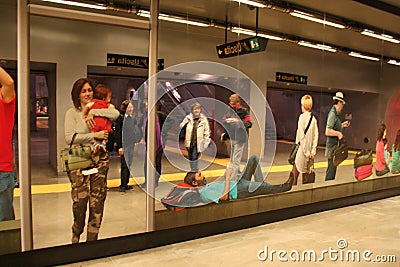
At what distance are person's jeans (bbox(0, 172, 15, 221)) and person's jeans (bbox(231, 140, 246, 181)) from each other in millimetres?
2653

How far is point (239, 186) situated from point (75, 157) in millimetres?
2242

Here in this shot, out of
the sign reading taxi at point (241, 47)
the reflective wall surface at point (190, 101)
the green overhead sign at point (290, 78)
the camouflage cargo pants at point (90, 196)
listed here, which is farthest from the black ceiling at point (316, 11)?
the camouflage cargo pants at point (90, 196)

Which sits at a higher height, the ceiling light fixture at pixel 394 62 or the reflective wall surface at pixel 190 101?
the ceiling light fixture at pixel 394 62

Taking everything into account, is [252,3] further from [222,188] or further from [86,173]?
[86,173]

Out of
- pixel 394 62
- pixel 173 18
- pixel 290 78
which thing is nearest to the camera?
pixel 173 18

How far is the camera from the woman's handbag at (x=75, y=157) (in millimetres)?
3561

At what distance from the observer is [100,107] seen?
373 centimetres

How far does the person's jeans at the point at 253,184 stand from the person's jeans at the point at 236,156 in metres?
0.11

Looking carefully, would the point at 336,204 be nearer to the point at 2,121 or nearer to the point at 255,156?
the point at 255,156

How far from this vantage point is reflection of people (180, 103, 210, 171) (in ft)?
14.5

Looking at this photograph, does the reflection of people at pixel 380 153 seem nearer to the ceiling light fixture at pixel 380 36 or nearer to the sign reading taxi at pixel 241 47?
the ceiling light fixture at pixel 380 36

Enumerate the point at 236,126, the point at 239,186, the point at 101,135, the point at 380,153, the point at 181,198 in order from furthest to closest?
the point at 380,153
the point at 236,126
the point at 239,186
the point at 181,198
the point at 101,135

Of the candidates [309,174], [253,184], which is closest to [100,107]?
[253,184]

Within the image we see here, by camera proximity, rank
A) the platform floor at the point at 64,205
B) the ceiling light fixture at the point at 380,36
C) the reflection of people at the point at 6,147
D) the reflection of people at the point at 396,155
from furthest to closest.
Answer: the reflection of people at the point at 396,155, the ceiling light fixture at the point at 380,36, the platform floor at the point at 64,205, the reflection of people at the point at 6,147
